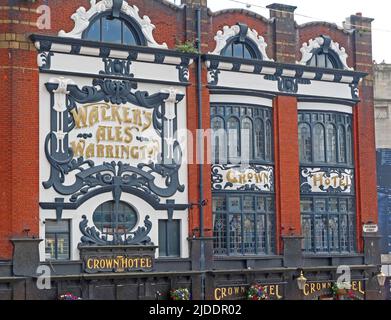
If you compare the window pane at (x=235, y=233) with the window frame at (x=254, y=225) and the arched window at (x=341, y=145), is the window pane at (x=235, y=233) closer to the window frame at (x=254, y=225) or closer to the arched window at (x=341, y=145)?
the window frame at (x=254, y=225)

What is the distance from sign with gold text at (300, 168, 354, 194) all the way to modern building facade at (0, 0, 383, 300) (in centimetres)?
5

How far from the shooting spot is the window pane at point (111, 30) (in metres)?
30.1

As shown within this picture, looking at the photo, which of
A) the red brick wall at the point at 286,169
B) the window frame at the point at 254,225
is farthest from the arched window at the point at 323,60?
the window frame at the point at 254,225

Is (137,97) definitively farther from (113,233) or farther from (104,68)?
(113,233)

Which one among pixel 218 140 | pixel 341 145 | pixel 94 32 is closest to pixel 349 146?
pixel 341 145

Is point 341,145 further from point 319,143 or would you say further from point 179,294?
point 179,294

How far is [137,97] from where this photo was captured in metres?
30.5

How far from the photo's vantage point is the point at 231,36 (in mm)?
32938

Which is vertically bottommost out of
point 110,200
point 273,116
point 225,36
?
point 110,200

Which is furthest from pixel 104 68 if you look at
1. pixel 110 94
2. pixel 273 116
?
pixel 273 116

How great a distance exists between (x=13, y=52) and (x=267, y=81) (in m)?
10.4

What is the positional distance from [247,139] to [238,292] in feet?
19.0

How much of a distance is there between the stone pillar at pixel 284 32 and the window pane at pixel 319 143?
2959mm
